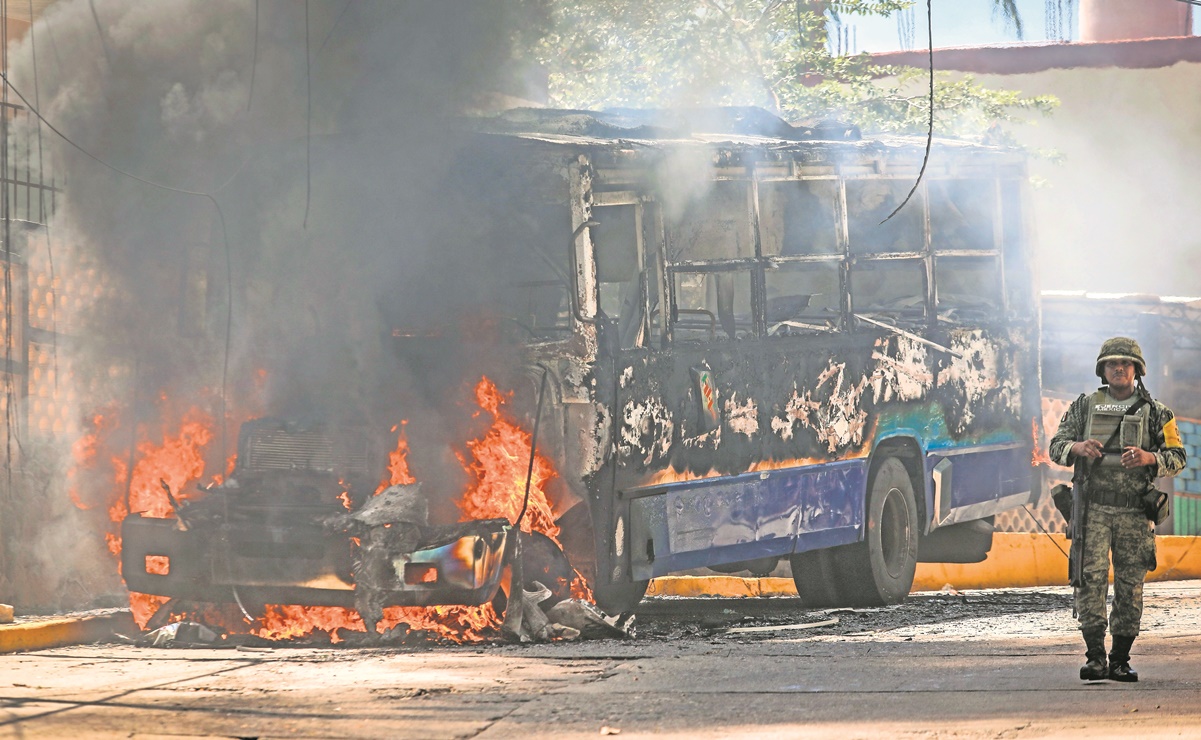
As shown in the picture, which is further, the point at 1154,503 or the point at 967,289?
the point at 967,289

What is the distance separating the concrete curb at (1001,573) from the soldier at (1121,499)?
5.63 m

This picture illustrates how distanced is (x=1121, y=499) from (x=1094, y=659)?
0.67m

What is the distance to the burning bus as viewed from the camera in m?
8.30

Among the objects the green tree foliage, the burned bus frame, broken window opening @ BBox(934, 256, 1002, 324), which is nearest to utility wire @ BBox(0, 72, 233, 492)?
the burned bus frame

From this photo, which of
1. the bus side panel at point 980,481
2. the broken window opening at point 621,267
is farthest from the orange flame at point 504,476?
the bus side panel at point 980,481

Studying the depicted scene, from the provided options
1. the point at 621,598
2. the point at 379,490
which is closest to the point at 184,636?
the point at 379,490

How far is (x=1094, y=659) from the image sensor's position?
6.98 meters

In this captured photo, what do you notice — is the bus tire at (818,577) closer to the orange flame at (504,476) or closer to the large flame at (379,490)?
the large flame at (379,490)

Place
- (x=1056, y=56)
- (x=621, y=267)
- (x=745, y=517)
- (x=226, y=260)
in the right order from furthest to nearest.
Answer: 1. (x=1056, y=56)
2. (x=745, y=517)
3. (x=226, y=260)
4. (x=621, y=267)

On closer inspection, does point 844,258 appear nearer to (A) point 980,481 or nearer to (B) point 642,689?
(A) point 980,481

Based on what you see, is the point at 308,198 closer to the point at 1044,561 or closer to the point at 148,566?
the point at 148,566

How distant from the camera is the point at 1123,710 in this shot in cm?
615

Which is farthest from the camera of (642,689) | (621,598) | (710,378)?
(621,598)

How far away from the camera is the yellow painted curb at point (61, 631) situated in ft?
29.0
